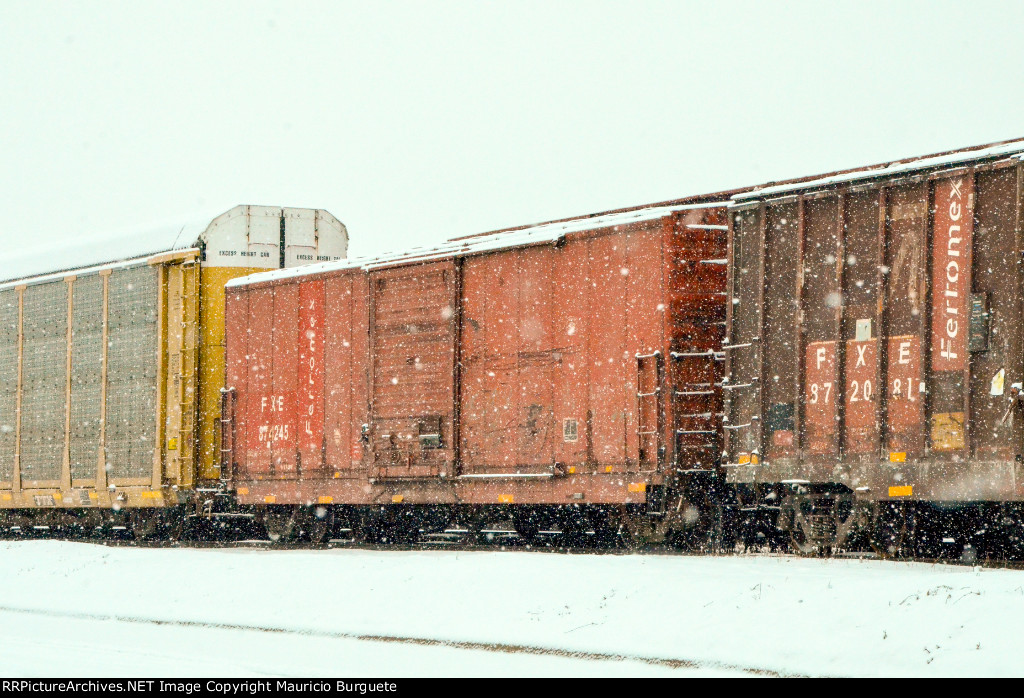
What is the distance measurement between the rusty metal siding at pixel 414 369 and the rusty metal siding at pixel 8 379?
1048cm

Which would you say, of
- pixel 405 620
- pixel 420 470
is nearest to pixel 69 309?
pixel 420 470

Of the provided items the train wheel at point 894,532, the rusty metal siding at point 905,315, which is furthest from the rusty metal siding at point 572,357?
the rusty metal siding at point 905,315

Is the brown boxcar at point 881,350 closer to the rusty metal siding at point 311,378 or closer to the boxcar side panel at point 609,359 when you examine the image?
the boxcar side panel at point 609,359

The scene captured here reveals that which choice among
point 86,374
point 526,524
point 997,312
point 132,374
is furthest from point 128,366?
point 997,312

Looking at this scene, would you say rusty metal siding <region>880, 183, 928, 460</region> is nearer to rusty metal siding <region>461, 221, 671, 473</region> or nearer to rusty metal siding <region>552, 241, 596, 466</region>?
rusty metal siding <region>461, 221, 671, 473</region>

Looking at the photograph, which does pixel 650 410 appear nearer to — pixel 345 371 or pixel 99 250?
pixel 345 371

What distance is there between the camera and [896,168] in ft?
43.1

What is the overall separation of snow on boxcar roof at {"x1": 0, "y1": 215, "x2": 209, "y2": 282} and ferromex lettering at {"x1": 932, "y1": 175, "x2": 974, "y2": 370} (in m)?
13.4

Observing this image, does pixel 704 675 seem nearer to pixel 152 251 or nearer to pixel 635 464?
pixel 635 464

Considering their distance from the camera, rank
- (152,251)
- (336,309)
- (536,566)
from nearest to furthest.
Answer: (536,566) < (336,309) < (152,251)

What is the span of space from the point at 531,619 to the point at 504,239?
22.1 feet

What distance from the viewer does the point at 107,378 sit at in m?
24.1

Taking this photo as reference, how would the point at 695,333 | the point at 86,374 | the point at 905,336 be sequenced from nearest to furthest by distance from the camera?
1. the point at 905,336
2. the point at 695,333
3. the point at 86,374

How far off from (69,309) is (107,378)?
5.69ft
